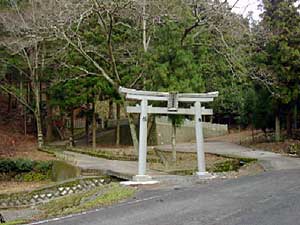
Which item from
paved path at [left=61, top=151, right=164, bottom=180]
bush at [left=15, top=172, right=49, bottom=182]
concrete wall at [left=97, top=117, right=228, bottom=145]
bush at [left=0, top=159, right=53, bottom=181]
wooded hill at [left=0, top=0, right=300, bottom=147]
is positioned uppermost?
wooded hill at [left=0, top=0, right=300, bottom=147]

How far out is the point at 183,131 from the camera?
27.0 m

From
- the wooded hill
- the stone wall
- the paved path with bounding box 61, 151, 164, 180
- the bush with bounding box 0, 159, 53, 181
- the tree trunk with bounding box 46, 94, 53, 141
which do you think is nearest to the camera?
the stone wall

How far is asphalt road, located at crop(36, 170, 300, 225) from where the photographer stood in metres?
5.54

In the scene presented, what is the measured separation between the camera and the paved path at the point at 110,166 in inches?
486

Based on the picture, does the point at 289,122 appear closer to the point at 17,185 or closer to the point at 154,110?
the point at 154,110

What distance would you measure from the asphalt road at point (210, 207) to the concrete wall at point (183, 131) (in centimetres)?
1126

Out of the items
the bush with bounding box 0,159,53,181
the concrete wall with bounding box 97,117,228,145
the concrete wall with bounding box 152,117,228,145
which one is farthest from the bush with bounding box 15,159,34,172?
the concrete wall with bounding box 97,117,228,145

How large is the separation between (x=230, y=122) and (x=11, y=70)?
692 inches

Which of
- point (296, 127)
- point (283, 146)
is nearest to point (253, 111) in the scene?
point (296, 127)

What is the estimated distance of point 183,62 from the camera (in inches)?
559

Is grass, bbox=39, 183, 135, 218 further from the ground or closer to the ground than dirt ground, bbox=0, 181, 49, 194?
further from the ground

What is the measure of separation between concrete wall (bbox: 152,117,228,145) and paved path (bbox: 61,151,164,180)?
4465 mm

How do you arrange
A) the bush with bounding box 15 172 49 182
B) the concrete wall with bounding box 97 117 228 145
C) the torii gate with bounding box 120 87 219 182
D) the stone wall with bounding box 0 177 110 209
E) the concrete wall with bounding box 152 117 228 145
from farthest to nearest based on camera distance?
the concrete wall with bounding box 152 117 228 145, the concrete wall with bounding box 97 117 228 145, the bush with bounding box 15 172 49 182, the stone wall with bounding box 0 177 110 209, the torii gate with bounding box 120 87 219 182

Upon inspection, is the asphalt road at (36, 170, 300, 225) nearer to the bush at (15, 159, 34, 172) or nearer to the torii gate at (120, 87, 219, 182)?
the torii gate at (120, 87, 219, 182)
